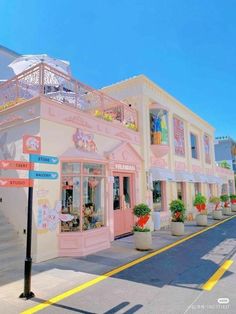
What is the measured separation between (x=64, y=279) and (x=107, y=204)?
13.5 feet

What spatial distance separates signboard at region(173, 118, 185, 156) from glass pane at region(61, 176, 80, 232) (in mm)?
9824

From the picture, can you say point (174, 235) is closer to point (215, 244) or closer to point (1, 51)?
point (215, 244)

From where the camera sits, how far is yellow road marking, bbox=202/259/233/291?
530 cm

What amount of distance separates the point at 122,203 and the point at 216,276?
5.67 metres

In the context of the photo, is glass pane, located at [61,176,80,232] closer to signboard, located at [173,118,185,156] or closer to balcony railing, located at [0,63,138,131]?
balcony railing, located at [0,63,138,131]

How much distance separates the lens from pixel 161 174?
1350 centimetres

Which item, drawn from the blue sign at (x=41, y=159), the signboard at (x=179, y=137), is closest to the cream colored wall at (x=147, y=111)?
the signboard at (x=179, y=137)

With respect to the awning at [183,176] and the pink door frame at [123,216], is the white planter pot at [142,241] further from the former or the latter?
the awning at [183,176]

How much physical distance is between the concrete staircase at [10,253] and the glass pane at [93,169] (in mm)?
2916

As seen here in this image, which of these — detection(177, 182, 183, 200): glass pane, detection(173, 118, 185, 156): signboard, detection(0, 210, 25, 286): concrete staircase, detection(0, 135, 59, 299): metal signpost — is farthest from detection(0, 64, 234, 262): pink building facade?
detection(0, 135, 59, 299): metal signpost

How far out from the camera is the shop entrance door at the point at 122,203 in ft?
35.5

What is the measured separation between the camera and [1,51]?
741 inches

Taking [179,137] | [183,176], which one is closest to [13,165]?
[183,176]

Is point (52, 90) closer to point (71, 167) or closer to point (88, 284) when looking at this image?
point (71, 167)
